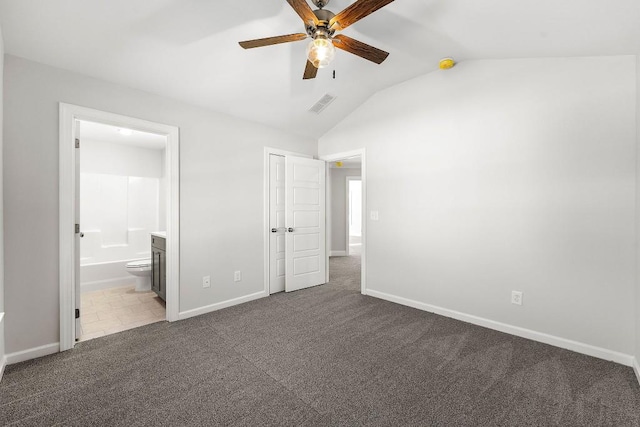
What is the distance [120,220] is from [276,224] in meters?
3.08

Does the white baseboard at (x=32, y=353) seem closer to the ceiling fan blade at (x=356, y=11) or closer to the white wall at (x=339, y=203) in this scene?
the ceiling fan blade at (x=356, y=11)

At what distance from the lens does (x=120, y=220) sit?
190 inches

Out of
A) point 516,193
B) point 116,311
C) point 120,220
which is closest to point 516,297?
point 516,193

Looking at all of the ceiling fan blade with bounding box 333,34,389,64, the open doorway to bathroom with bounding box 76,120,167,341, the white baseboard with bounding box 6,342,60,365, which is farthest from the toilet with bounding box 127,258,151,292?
the ceiling fan blade with bounding box 333,34,389,64

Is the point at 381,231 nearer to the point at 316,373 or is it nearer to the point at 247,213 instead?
the point at 247,213

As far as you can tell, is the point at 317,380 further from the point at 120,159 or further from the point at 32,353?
the point at 120,159

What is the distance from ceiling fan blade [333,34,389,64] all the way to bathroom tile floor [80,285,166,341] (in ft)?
10.4

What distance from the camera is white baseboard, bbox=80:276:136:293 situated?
13.2 ft

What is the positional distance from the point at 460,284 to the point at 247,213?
2613 mm

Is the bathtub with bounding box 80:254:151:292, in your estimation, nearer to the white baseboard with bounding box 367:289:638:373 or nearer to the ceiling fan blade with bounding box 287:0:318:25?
the white baseboard with bounding box 367:289:638:373

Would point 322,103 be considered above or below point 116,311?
above

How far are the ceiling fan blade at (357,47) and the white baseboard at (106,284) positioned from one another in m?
4.63

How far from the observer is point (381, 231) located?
11.9 ft

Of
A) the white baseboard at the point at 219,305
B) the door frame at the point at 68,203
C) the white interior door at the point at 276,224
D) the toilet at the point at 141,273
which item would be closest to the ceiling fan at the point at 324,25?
the door frame at the point at 68,203
